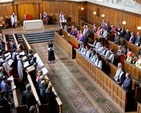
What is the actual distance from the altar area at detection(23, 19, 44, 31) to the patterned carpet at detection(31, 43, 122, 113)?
6144mm

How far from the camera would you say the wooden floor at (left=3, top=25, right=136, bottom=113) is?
10513 mm

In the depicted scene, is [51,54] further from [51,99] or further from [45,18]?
[45,18]

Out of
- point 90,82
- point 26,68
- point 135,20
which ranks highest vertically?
point 135,20

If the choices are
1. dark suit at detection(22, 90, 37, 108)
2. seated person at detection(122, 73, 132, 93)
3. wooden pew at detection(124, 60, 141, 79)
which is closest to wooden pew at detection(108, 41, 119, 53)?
wooden pew at detection(124, 60, 141, 79)

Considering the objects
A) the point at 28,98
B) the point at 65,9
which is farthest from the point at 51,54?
the point at 65,9

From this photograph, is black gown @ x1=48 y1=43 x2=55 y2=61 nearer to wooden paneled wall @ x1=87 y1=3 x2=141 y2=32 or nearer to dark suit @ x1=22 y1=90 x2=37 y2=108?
wooden paneled wall @ x1=87 y1=3 x2=141 y2=32

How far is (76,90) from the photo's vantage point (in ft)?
39.4

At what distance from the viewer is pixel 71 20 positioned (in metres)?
23.6

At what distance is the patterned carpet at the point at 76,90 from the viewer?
413 inches

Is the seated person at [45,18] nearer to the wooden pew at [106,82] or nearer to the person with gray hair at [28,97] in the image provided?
the wooden pew at [106,82]

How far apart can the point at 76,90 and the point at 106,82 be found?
152cm

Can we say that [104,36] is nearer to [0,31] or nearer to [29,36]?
[29,36]

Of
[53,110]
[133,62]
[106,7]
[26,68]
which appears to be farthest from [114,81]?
[106,7]

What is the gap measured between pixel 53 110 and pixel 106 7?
518 inches
